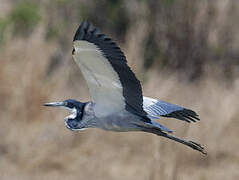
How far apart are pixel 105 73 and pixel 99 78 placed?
0.10 meters

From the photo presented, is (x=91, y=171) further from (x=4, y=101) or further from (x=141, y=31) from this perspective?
(x=141, y=31)

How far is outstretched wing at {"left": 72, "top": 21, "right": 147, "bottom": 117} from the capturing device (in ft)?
13.9

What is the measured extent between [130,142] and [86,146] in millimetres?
665

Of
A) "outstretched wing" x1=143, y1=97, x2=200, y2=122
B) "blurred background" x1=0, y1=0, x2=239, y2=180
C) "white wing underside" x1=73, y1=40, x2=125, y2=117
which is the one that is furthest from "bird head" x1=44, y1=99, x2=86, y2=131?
"blurred background" x1=0, y1=0, x2=239, y2=180

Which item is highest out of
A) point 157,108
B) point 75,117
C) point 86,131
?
point 157,108

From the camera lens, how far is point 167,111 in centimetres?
503

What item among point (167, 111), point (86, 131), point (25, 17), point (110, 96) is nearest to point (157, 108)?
point (167, 111)

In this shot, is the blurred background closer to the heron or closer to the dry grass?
the dry grass

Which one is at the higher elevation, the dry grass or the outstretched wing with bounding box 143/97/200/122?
the outstretched wing with bounding box 143/97/200/122

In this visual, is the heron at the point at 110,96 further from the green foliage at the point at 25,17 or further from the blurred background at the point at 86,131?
the green foliage at the point at 25,17

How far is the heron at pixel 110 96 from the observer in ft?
14.1

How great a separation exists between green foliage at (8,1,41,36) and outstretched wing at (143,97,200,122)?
5617 millimetres

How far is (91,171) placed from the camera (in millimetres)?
7402

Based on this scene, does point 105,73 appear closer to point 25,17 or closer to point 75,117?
point 75,117
